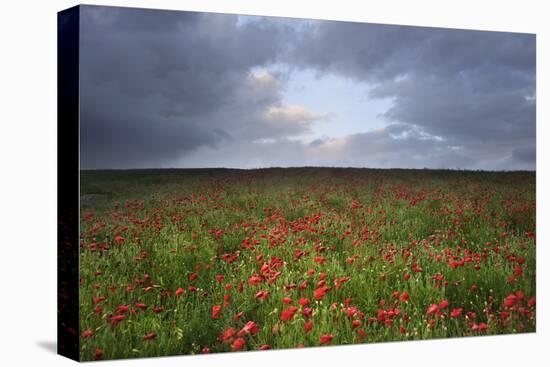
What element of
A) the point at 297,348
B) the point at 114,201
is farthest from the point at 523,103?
the point at 114,201

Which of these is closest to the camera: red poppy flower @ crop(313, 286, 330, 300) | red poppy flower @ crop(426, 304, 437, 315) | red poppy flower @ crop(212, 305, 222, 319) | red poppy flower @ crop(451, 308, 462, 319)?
red poppy flower @ crop(212, 305, 222, 319)

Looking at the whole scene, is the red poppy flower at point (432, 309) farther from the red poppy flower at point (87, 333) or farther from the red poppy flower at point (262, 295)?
the red poppy flower at point (87, 333)

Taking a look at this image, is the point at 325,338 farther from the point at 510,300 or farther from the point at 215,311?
the point at 510,300

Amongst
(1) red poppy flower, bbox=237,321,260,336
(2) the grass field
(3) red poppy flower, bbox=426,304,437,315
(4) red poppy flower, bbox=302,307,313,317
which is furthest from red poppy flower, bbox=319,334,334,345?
(3) red poppy flower, bbox=426,304,437,315

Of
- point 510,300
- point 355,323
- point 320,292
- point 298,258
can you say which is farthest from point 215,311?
point 510,300

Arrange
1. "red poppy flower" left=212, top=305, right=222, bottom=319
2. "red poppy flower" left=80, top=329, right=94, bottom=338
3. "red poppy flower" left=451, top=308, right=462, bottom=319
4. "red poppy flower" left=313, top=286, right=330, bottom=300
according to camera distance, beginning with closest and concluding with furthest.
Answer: "red poppy flower" left=80, top=329, right=94, bottom=338 → "red poppy flower" left=212, top=305, right=222, bottom=319 → "red poppy flower" left=313, top=286, right=330, bottom=300 → "red poppy flower" left=451, top=308, right=462, bottom=319

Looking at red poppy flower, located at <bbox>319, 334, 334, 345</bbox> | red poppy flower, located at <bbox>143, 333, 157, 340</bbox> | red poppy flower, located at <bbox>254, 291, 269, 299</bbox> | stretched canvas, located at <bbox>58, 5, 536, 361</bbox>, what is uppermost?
stretched canvas, located at <bbox>58, 5, 536, 361</bbox>

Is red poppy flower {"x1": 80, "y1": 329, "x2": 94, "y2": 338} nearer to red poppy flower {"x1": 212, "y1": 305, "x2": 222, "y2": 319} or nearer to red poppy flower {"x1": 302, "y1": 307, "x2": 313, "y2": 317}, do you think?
red poppy flower {"x1": 212, "y1": 305, "x2": 222, "y2": 319}

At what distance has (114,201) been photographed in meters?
6.95

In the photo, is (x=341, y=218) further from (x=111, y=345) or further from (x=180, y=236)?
(x=111, y=345)

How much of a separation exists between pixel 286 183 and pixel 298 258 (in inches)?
31.9

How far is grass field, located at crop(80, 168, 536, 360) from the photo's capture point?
6.77 meters

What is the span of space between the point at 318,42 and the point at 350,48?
0.38 metres

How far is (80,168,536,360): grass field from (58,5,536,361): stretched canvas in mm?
19
